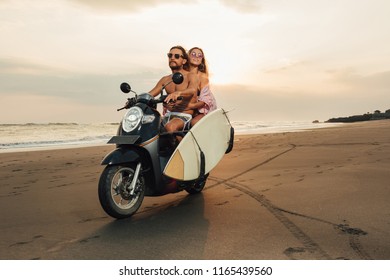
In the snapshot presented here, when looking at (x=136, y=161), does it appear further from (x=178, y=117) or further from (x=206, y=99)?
(x=206, y=99)

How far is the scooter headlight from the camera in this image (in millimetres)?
4031

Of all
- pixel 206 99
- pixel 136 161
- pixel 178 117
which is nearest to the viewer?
pixel 136 161

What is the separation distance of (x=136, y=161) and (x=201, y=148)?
0.89m

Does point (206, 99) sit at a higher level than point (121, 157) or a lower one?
higher

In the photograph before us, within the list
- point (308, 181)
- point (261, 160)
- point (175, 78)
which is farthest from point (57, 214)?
point (261, 160)

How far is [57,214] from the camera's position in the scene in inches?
172

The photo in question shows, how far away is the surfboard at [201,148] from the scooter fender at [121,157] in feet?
1.17

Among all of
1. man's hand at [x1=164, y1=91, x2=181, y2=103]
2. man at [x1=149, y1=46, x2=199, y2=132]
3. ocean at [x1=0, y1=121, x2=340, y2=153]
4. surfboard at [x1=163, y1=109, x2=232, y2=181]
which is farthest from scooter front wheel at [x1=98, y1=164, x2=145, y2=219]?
ocean at [x1=0, y1=121, x2=340, y2=153]

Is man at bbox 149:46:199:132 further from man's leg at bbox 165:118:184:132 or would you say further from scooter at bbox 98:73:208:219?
scooter at bbox 98:73:208:219

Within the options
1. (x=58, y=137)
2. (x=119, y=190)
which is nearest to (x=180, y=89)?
(x=119, y=190)

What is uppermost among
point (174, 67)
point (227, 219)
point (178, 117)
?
point (174, 67)

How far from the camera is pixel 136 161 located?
13.2 ft

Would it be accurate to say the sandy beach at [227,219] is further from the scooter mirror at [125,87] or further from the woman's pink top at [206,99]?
the scooter mirror at [125,87]

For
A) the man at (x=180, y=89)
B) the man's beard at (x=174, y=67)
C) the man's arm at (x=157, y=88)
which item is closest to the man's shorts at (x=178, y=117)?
the man at (x=180, y=89)
